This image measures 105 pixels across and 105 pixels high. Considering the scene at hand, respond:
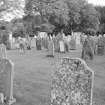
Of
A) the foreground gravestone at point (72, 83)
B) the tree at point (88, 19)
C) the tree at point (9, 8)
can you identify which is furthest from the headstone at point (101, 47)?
the tree at point (88, 19)

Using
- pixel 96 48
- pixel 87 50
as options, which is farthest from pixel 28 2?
pixel 87 50

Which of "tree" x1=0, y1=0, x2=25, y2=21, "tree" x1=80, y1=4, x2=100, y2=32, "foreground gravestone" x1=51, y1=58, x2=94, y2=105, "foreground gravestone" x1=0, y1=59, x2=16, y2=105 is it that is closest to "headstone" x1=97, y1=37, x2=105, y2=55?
"foreground gravestone" x1=0, y1=59, x2=16, y2=105

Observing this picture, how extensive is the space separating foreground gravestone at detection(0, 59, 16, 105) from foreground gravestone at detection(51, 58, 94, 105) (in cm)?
130

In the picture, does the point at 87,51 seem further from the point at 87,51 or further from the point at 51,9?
the point at 51,9

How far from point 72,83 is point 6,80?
2117mm

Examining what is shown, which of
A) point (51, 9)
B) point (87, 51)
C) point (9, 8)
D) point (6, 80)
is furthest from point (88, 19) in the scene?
point (6, 80)

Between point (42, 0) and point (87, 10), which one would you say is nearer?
point (42, 0)

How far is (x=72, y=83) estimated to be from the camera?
14.5 ft

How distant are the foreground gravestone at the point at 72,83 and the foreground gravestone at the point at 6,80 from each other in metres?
1.30

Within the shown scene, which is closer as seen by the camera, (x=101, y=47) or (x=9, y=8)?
(x=101, y=47)

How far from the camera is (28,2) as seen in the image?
48031 mm

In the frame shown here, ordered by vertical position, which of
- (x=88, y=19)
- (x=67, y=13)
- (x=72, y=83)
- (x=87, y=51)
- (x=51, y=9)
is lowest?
(x=72, y=83)

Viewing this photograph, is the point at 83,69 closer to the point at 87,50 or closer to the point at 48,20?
the point at 87,50

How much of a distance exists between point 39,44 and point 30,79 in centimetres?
1454
